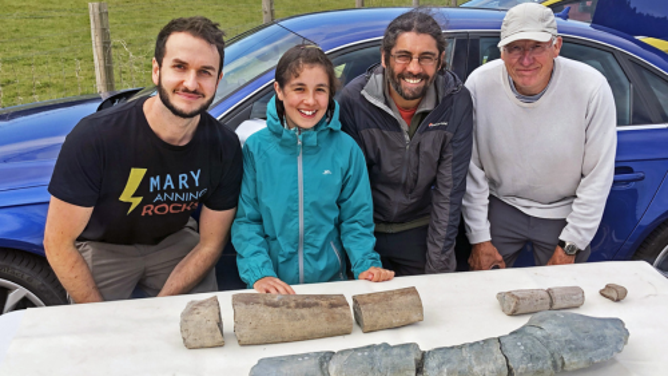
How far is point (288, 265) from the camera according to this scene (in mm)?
2283

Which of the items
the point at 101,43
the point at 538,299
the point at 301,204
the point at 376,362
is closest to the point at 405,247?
the point at 301,204

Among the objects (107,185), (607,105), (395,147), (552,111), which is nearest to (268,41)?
(395,147)

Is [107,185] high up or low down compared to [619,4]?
down

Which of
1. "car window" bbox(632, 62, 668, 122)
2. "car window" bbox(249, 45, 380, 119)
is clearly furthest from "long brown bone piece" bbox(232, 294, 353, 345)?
"car window" bbox(632, 62, 668, 122)

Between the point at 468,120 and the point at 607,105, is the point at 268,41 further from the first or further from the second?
the point at 607,105

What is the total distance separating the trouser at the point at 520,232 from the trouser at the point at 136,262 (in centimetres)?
144

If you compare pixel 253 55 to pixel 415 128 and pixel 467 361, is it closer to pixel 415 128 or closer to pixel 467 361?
pixel 415 128

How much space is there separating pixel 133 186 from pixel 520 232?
1856 millimetres

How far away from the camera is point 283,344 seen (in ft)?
5.74

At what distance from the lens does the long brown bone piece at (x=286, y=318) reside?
1.73m

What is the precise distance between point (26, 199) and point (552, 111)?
2423mm

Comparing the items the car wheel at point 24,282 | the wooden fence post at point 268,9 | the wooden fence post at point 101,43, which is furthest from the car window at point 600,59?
the wooden fence post at point 268,9

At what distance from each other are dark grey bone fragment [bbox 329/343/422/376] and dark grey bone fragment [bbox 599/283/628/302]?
34.2 inches

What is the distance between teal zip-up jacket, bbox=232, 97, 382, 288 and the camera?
2217 millimetres
